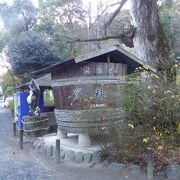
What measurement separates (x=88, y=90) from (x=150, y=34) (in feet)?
12.7

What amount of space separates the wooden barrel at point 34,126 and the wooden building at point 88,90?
311 cm

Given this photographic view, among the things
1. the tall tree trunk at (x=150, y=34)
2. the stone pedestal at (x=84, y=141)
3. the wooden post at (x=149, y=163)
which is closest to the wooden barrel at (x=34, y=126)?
the stone pedestal at (x=84, y=141)

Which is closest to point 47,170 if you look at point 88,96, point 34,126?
point 88,96

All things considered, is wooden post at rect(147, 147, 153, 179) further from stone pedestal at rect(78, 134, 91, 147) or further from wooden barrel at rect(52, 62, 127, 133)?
stone pedestal at rect(78, 134, 91, 147)

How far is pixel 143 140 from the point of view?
695 centimetres

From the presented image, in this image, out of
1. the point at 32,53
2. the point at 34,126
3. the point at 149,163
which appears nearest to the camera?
the point at 149,163

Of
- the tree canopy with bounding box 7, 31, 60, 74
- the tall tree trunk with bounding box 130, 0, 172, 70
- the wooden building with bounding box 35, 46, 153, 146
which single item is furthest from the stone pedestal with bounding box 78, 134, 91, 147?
the tree canopy with bounding box 7, 31, 60, 74

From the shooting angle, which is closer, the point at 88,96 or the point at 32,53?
the point at 88,96

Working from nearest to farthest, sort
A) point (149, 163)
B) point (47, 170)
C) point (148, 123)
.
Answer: point (149, 163) < point (148, 123) < point (47, 170)

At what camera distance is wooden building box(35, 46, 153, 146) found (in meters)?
7.98

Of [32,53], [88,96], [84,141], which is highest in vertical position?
[32,53]

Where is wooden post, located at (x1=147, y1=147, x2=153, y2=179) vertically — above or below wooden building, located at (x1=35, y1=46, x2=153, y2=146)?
below

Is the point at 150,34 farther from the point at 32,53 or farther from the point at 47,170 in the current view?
the point at 32,53

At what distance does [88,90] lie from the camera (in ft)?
28.7
